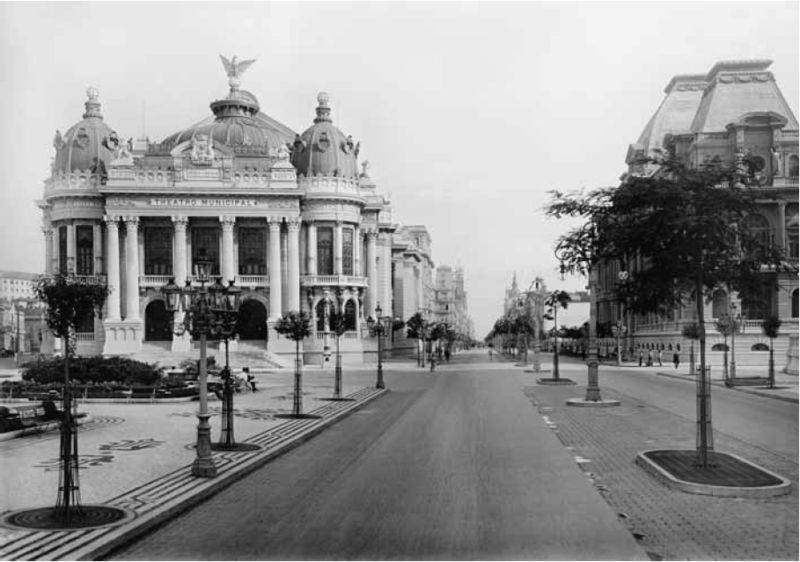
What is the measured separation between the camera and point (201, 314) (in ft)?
54.3

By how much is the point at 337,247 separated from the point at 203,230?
12.6 metres

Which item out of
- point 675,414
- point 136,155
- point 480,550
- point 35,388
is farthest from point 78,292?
point 136,155


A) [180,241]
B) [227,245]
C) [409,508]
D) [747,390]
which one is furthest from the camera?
[227,245]

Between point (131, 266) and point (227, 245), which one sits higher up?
point (227, 245)

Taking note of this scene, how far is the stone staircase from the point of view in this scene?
2847 inches

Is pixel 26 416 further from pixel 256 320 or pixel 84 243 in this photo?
pixel 84 243

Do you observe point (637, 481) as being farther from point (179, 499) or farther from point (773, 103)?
point (773, 103)

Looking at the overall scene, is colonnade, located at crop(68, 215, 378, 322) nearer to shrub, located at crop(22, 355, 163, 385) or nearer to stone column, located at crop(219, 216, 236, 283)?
stone column, located at crop(219, 216, 236, 283)

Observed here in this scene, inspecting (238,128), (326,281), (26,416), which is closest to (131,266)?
(326,281)

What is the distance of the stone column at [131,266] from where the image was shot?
7881cm

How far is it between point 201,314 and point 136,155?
7751cm

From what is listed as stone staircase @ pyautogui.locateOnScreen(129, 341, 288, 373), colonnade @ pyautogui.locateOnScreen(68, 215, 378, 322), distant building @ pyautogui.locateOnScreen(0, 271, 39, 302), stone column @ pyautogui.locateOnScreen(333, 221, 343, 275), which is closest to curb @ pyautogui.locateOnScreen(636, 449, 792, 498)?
distant building @ pyautogui.locateOnScreen(0, 271, 39, 302)

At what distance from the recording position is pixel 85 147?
8456 centimetres

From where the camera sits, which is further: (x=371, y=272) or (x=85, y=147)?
(x=371, y=272)
